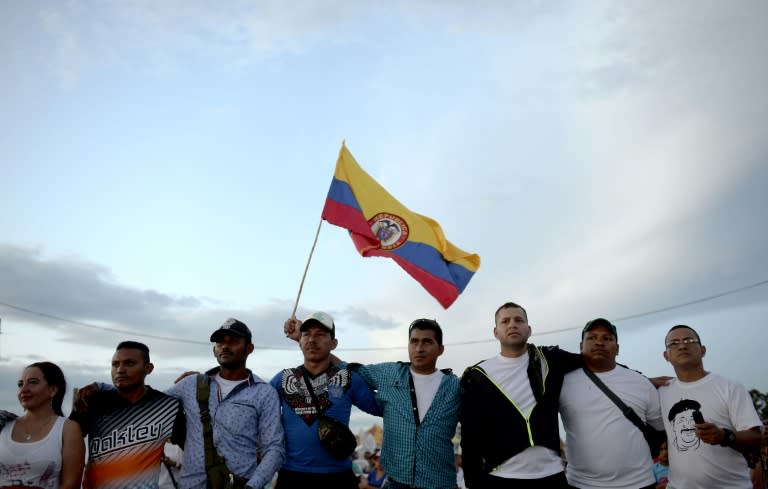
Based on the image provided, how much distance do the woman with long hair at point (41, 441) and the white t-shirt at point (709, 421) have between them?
16.4 feet

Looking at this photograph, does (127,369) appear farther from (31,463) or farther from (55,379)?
(31,463)

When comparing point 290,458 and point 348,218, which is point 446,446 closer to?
point 290,458

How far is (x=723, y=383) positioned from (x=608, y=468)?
1.39 m

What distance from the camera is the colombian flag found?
27.8 feet

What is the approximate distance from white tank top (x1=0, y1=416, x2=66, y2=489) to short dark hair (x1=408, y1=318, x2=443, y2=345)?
3.05m

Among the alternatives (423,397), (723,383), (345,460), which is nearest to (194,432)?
(345,460)

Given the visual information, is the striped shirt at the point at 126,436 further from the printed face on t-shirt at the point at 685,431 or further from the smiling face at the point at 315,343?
the printed face on t-shirt at the point at 685,431

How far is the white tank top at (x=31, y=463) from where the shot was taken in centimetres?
461

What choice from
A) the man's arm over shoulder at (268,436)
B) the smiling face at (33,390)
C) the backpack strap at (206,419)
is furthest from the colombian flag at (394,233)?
the smiling face at (33,390)

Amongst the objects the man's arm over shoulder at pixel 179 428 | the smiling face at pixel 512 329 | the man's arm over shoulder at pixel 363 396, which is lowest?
the man's arm over shoulder at pixel 179 428

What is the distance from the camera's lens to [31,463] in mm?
4621

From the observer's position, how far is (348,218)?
8.46 meters

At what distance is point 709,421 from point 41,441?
18.2 feet

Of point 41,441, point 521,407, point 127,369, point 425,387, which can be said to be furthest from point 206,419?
point 521,407
